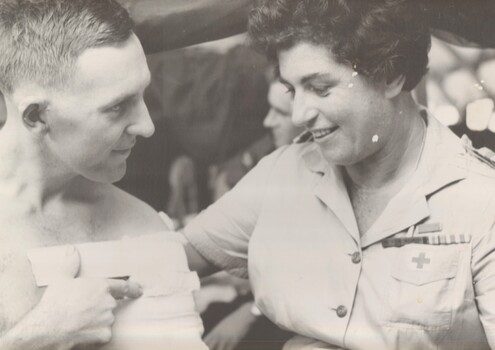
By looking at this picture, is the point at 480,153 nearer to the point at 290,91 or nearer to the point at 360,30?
the point at 360,30

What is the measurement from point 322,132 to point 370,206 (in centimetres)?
42

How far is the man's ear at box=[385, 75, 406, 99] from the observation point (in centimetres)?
374

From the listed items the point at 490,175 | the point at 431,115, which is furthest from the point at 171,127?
the point at 490,175

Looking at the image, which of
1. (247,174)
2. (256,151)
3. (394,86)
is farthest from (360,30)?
(247,174)

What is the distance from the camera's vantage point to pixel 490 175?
12.3ft

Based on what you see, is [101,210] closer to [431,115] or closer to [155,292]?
[155,292]

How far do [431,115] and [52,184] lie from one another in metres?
1.88

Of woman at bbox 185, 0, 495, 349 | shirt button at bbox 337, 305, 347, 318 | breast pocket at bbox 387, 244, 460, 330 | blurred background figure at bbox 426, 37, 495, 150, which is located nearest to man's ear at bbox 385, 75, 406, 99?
woman at bbox 185, 0, 495, 349

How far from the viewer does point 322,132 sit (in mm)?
3785

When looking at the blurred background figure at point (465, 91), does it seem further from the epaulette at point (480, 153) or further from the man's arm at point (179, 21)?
the man's arm at point (179, 21)

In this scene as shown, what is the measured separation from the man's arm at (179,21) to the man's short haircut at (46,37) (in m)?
0.18

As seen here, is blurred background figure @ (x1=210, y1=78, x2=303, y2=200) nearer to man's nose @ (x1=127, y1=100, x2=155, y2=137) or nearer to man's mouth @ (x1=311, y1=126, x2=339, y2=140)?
man's mouth @ (x1=311, y1=126, x2=339, y2=140)

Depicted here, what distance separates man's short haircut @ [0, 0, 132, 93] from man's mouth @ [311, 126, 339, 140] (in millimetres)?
1061

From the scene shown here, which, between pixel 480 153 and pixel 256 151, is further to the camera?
pixel 256 151
